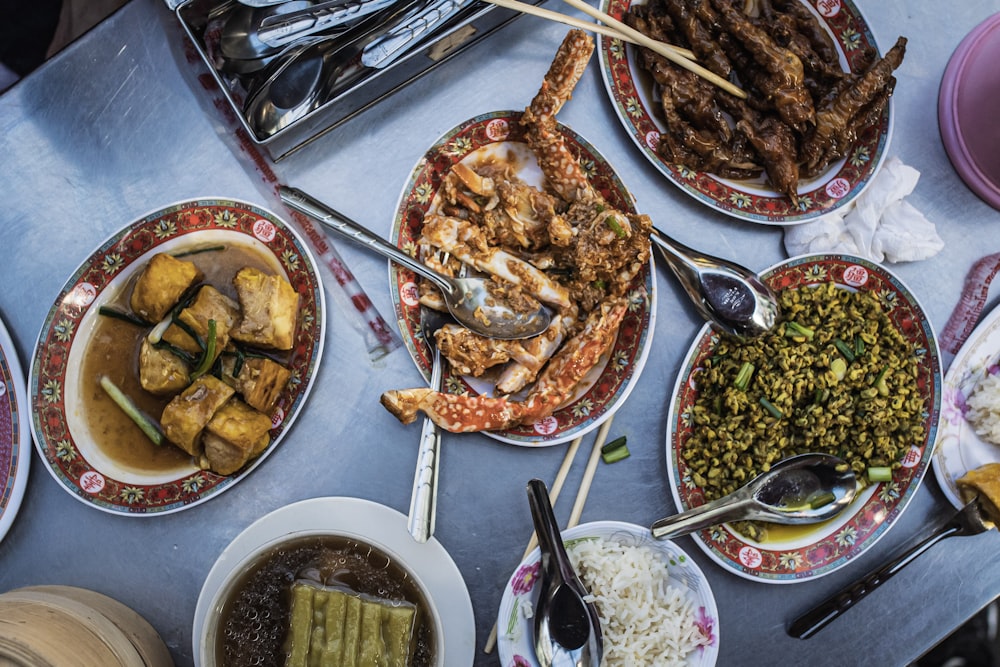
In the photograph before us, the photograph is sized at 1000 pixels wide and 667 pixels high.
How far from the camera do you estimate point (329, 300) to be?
244cm

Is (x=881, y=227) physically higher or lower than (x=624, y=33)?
lower

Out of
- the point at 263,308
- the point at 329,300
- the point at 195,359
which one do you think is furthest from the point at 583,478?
the point at 195,359

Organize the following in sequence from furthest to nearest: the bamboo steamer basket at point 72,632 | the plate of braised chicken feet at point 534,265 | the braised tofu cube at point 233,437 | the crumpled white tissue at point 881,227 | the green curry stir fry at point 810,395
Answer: the crumpled white tissue at point 881,227, the green curry stir fry at point 810,395, the plate of braised chicken feet at point 534,265, the braised tofu cube at point 233,437, the bamboo steamer basket at point 72,632

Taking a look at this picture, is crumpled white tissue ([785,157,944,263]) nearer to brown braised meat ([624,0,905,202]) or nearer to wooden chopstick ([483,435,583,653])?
brown braised meat ([624,0,905,202])

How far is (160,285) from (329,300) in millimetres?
538

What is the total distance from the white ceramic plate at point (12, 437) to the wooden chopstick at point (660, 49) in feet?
7.20

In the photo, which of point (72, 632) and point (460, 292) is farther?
point (460, 292)

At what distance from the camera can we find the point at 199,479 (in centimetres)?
226

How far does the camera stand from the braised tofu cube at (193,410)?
86.1 inches

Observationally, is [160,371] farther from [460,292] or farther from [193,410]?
[460,292]

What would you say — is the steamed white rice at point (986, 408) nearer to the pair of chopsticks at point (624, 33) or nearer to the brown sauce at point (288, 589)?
the pair of chopsticks at point (624, 33)

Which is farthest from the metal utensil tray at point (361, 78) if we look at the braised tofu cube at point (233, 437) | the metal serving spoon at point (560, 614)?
the metal serving spoon at point (560, 614)

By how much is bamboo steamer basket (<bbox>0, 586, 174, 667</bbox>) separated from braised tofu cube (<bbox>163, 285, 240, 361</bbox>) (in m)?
0.86

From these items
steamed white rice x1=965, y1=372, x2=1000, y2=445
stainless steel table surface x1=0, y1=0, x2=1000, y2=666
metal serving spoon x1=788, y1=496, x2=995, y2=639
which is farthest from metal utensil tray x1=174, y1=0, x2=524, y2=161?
metal serving spoon x1=788, y1=496, x2=995, y2=639
